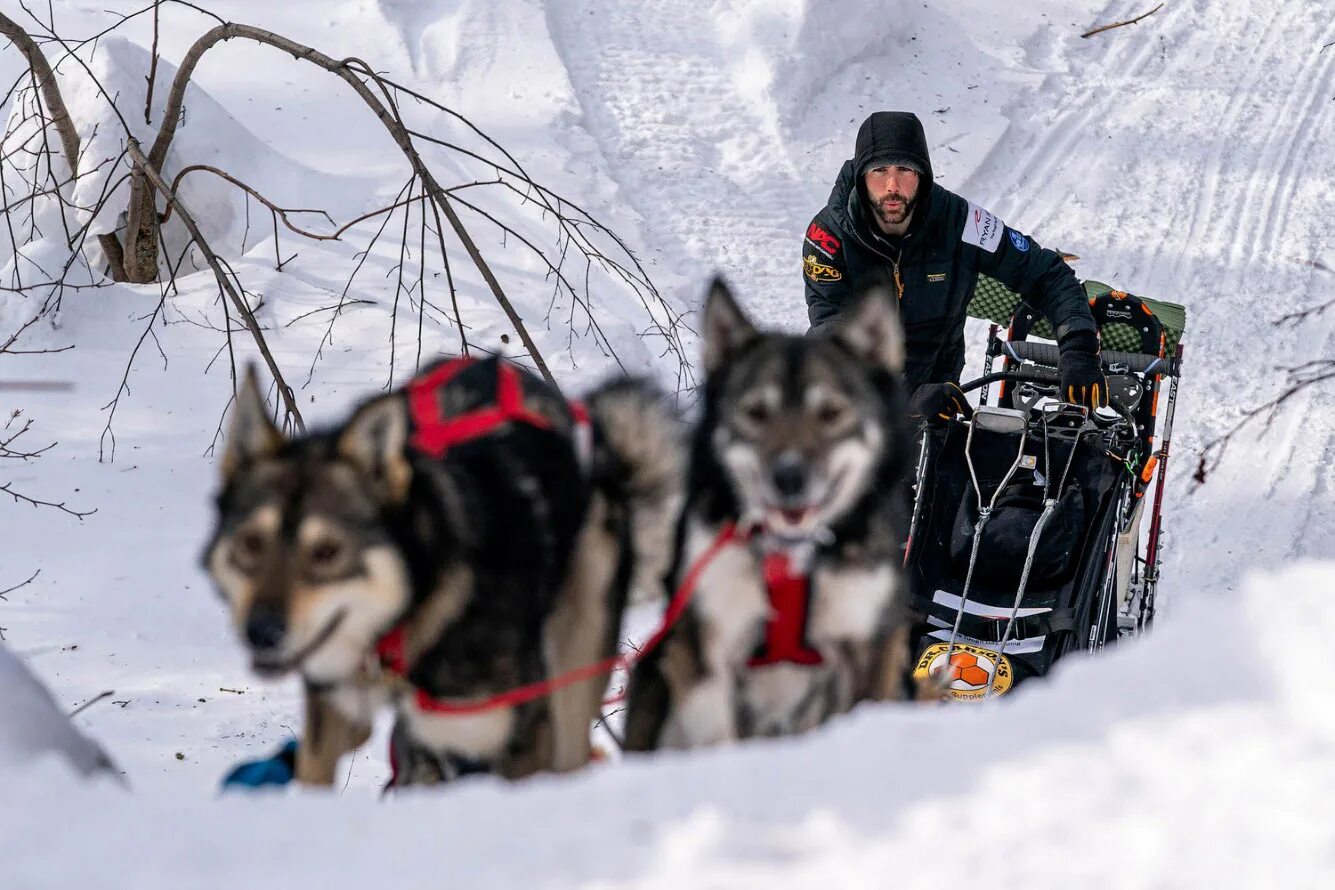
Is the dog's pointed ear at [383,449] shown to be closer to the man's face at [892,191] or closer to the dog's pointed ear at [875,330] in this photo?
the dog's pointed ear at [875,330]

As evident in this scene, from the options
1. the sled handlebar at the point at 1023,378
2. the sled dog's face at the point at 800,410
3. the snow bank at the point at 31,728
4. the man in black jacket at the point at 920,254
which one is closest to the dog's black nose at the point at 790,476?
the sled dog's face at the point at 800,410

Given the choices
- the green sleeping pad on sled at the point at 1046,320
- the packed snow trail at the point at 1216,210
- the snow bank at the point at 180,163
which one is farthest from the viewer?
the snow bank at the point at 180,163

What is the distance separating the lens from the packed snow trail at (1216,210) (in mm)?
6789

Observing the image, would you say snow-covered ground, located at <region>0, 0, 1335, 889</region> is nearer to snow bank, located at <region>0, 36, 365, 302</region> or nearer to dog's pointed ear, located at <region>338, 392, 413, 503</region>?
snow bank, located at <region>0, 36, 365, 302</region>

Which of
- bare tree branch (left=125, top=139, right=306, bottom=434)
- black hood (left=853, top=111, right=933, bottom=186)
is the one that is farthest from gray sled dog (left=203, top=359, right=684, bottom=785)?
black hood (left=853, top=111, right=933, bottom=186)

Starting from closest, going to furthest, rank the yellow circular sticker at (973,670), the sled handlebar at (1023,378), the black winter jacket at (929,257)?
the yellow circular sticker at (973,670) → the black winter jacket at (929,257) → the sled handlebar at (1023,378)

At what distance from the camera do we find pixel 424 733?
7.14ft

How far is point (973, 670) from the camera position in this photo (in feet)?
13.2

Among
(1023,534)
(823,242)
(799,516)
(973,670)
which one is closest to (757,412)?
(799,516)

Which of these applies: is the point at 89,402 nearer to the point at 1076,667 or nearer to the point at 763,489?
the point at 763,489

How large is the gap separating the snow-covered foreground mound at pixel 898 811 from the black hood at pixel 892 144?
9.54ft

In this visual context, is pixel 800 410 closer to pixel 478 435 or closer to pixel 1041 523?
pixel 478 435

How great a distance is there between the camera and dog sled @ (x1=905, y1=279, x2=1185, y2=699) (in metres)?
4.10

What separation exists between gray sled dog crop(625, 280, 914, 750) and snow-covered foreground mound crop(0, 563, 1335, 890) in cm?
44
